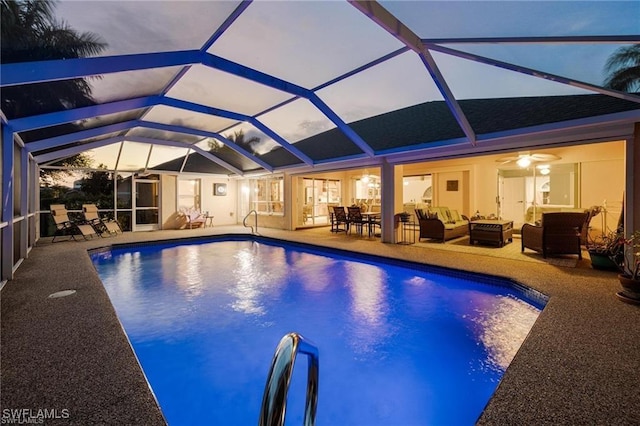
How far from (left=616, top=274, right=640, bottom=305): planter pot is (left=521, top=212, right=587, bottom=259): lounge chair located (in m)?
2.63

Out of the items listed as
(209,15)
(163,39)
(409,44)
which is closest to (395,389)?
(409,44)

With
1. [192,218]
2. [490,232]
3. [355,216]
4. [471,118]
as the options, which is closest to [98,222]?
[192,218]

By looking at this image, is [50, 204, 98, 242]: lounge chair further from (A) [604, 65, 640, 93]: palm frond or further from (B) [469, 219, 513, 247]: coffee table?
(A) [604, 65, 640, 93]: palm frond

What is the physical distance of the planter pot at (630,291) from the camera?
3.68m

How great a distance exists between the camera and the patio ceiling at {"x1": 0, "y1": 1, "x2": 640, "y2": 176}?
139 inches

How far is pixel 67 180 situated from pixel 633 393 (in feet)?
47.0

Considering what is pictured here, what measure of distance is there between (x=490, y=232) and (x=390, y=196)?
114 inches

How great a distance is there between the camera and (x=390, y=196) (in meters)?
9.02

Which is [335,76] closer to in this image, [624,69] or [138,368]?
[624,69]

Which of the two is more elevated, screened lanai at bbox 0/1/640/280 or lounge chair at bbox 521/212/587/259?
screened lanai at bbox 0/1/640/280

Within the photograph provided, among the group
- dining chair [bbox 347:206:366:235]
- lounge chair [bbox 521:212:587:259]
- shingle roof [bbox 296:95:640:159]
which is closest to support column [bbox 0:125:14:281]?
shingle roof [bbox 296:95:640:159]

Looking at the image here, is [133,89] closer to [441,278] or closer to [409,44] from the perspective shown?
[409,44]

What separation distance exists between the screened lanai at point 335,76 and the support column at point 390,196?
0.11 metres

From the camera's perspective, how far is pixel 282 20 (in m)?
4.14
